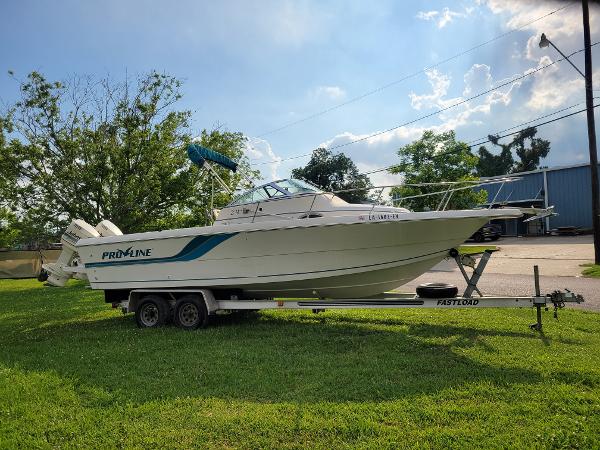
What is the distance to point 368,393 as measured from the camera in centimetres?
424

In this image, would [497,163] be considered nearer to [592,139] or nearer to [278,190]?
[592,139]

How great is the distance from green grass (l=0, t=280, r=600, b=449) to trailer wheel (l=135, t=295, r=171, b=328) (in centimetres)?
57

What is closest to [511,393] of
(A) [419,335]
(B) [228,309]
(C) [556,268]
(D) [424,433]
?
(D) [424,433]

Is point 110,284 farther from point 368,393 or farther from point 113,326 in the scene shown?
point 368,393

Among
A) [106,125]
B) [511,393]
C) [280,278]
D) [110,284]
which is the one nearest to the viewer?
[511,393]

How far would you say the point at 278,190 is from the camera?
7879 millimetres

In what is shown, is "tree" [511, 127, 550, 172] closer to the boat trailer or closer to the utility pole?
the utility pole

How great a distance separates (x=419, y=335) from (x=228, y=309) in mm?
3050

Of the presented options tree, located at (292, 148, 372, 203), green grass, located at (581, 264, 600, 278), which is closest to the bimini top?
green grass, located at (581, 264, 600, 278)

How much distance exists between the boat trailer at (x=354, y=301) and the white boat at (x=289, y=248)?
0.19 metres

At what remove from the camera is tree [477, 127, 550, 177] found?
6053 centimetres

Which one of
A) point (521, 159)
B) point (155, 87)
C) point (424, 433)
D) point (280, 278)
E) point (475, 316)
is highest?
point (521, 159)

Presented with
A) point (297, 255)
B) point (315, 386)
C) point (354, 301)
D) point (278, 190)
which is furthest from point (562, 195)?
point (315, 386)

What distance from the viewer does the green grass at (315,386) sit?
3.45 m
